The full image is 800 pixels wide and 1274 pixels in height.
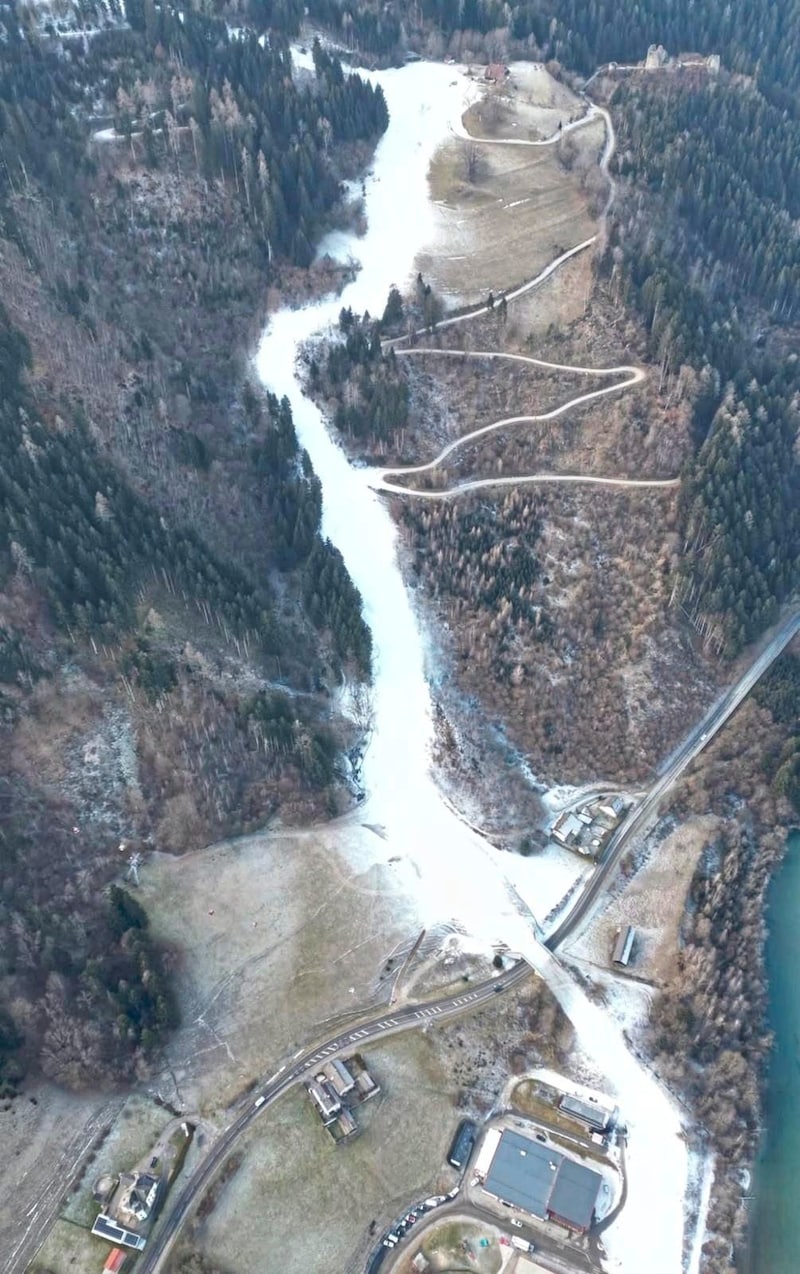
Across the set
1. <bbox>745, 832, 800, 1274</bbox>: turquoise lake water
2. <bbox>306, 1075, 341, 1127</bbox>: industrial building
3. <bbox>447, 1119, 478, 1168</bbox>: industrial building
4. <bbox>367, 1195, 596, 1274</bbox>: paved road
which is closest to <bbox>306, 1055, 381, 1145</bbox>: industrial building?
<bbox>306, 1075, 341, 1127</bbox>: industrial building

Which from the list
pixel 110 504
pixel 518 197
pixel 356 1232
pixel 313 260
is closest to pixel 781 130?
pixel 518 197

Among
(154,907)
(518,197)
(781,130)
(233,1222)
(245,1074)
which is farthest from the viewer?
(781,130)

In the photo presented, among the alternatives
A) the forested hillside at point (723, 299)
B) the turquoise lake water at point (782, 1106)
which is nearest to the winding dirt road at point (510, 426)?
the forested hillside at point (723, 299)

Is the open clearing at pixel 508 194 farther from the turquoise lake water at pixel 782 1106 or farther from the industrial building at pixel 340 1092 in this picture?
the industrial building at pixel 340 1092

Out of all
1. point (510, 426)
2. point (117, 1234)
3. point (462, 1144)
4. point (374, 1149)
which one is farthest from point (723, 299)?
point (117, 1234)

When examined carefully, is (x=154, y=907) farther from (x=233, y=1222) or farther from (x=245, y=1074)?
(x=233, y=1222)

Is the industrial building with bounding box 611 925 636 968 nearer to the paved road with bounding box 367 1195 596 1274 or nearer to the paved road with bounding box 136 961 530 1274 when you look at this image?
the paved road with bounding box 136 961 530 1274

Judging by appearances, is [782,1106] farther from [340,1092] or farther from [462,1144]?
[340,1092]

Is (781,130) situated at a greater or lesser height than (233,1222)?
greater
